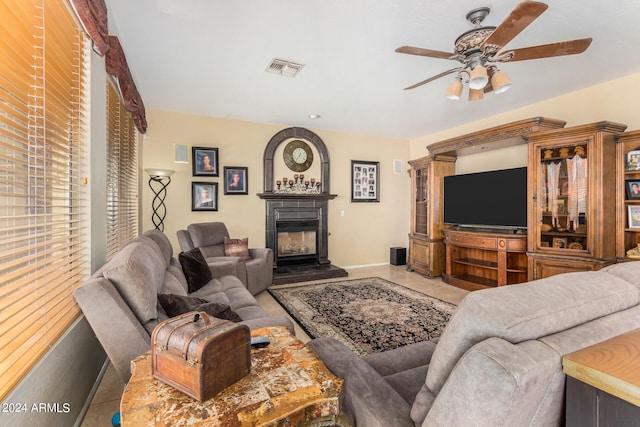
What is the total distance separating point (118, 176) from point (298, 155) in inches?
123

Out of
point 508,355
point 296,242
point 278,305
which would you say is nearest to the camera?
point 508,355

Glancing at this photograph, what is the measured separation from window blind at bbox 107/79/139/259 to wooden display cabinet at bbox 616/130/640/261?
4.94 m

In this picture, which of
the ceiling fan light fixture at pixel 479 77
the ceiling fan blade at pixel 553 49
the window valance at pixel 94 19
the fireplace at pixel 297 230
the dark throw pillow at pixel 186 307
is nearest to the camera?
the window valance at pixel 94 19

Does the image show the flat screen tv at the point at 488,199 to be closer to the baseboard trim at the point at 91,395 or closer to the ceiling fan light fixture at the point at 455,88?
the ceiling fan light fixture at the point at 455,88

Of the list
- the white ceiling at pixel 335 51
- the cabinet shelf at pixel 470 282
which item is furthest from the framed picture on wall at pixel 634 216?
the cabinet shelf at pixel 470 282

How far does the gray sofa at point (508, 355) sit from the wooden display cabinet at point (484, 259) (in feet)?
10.7

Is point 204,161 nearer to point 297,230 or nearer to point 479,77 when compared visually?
point 297,230

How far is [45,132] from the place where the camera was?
4.27ft

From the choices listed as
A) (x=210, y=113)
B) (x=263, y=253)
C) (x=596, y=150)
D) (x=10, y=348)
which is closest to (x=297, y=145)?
(x=210, y=113)

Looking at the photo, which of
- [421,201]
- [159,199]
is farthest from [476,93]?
[159,199]

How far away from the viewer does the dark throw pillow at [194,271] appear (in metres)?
2.90

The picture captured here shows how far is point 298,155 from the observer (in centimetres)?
548

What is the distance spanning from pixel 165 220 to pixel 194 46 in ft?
9.26

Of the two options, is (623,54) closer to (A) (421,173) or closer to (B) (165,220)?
(A) (421,173)
